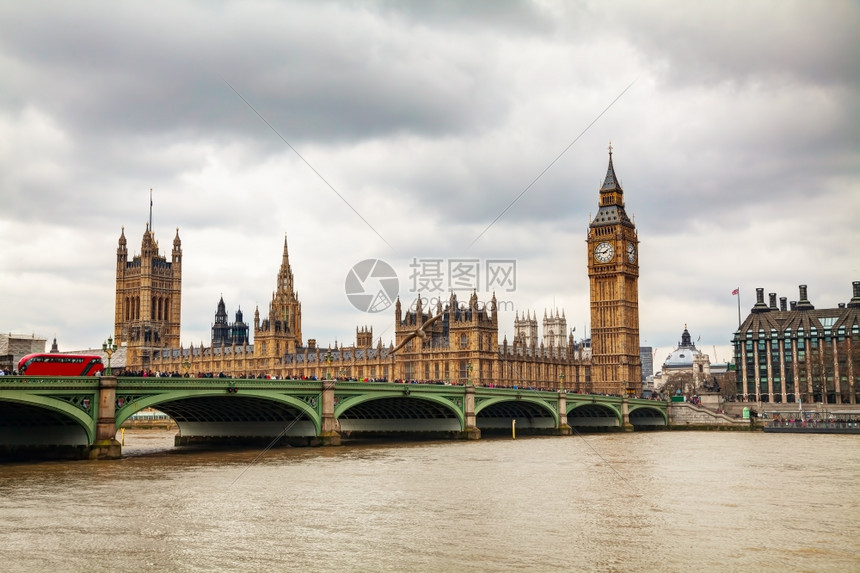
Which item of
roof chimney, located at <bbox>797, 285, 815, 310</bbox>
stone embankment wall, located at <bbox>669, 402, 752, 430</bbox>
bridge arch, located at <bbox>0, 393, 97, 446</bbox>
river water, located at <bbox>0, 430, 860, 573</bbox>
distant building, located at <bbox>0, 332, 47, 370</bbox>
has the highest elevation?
roof chimney, located at <bbox>797, 285, 815, 310</bbox>

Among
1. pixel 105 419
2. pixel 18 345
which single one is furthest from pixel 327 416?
pixel 18 345

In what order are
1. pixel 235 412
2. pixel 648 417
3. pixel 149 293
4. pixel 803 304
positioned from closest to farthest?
1. pixel 235 412
2. pixel 648 417
3. pixel 803 304
4. pixel 149 293

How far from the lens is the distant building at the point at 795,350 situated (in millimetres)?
138363

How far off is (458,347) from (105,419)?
7179 cm

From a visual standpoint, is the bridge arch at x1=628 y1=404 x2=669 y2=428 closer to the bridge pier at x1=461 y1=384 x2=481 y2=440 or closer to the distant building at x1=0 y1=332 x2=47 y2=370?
the bridge pier at x1=461 y1=384 x2=481 y2=440

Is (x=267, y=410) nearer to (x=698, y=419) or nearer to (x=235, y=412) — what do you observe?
(x=235, y=412)

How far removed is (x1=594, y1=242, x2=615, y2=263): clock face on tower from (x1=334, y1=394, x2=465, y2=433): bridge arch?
65218 millimetres

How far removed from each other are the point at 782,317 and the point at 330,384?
372 ft

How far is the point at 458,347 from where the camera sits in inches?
4587

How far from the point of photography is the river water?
23.1m

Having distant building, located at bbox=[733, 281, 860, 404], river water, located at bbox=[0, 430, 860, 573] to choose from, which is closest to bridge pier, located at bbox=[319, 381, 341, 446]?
river water, located at bbox=[0, 430, 860, 573]

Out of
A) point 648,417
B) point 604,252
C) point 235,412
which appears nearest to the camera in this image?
point 235,412

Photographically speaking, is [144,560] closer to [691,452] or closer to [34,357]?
[34,357]

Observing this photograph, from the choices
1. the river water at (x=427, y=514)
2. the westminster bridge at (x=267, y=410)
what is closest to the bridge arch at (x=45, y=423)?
the westminster bridge at (x=267, y=410)
